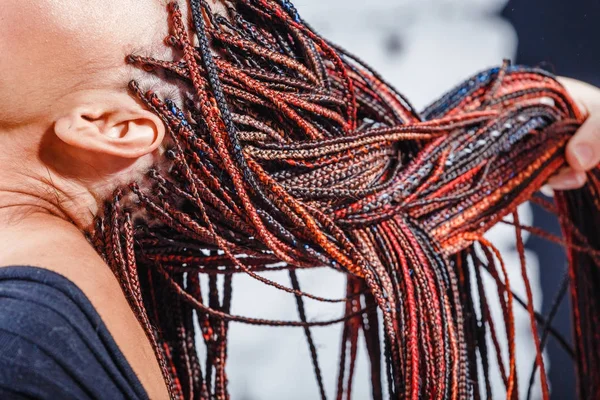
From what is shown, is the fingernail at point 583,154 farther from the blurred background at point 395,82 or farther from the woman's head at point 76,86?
the woman's head at point 76,86

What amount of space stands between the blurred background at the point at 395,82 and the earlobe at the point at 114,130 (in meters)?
0.65

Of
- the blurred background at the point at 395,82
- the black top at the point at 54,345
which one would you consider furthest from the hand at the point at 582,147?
the black top at the point at 54,345

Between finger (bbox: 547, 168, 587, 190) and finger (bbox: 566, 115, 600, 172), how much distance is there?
0.08 ft

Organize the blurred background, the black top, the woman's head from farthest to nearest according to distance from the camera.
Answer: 1. the blurred background
2. the woman's head
3. the black top

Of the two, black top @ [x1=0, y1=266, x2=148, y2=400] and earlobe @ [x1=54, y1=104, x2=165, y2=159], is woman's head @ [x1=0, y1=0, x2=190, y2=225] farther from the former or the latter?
black top @ [x1=0, y1=266, x2=148, y2=400]

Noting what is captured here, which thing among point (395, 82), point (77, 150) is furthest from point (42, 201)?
point (395, 82)

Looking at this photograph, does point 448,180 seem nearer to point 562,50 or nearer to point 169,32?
point 169,32

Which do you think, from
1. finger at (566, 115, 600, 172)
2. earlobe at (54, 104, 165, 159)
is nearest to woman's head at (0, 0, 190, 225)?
earlobe at (54, 104, 165, 159)

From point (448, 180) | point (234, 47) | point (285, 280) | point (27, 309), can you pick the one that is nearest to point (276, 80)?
point (234, 47)

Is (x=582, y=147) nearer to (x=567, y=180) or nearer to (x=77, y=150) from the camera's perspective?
(x=567, y=180)

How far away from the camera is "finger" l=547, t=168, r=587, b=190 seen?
3.15ft

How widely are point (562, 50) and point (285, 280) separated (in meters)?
0.70

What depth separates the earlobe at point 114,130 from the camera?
699 mm

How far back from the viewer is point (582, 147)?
0.93 metres
